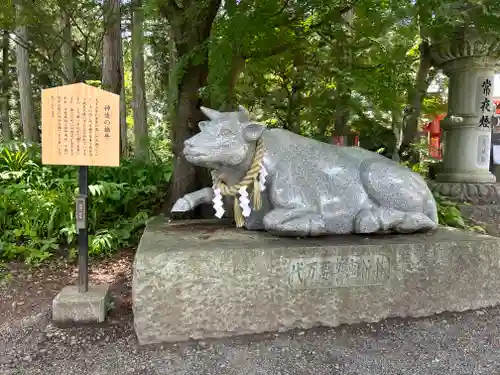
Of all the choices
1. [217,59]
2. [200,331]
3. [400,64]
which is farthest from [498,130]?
[200,331]

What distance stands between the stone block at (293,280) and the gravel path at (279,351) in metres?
0.10

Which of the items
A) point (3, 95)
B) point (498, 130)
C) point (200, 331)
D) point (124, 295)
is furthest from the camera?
point (498, 130)

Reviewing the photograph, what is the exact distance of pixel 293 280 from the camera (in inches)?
105

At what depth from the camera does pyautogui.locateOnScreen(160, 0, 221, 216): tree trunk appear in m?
4.12

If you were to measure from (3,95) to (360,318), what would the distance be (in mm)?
15103

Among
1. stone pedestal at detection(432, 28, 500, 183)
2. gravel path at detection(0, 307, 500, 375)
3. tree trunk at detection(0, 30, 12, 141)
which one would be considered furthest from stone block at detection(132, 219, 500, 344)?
tree trunk at detection(0, 30, 12, 141)

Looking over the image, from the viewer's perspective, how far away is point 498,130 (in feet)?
60.0

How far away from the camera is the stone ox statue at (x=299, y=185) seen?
2.82m

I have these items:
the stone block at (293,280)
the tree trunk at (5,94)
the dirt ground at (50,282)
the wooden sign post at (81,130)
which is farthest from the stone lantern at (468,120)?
the tree trunk at (5,94)

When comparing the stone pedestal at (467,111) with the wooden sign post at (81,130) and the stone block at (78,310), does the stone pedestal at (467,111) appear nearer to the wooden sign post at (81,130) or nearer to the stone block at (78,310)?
the wooden sign post at (81,130)

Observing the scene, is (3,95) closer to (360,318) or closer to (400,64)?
(400,64)

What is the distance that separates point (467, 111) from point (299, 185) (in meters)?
4.79

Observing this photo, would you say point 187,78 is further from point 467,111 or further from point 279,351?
point 467,111

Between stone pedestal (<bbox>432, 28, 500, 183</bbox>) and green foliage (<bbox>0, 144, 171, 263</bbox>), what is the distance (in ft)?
14.9
